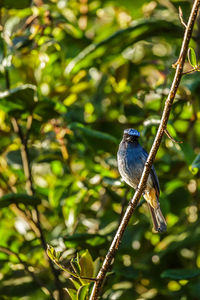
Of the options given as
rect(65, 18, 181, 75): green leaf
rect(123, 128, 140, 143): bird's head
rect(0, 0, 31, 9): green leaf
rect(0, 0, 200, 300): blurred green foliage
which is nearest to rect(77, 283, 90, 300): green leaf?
rect(0, 0, 200, 300): blurred green foliage

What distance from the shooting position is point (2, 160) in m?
4.00

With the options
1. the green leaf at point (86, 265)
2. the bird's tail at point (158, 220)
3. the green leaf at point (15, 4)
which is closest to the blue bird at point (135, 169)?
the bird's tail at point (158, 220)

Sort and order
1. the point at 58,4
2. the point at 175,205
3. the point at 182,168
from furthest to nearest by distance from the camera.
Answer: the point at 58,4 < the point at 182,168 < the point at 175,205

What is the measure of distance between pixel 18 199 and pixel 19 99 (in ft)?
2.12

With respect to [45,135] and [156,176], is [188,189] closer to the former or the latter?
[156,176]

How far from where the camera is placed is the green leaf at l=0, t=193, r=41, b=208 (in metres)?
3.11

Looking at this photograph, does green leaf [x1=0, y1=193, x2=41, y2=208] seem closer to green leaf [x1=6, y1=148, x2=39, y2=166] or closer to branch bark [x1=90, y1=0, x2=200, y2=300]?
green leaf [x1=6, y1=148, x2=39, y2=166]

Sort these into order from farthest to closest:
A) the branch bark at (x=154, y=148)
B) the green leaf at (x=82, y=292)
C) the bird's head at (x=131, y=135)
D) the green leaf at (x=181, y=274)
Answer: the bird's head at (x=131, y=135) → the green leaf at (x=181, y=274) → the green leaf at (x=82, y=292) → the branch bark at (x=154, y=148)

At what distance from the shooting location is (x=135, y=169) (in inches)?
145

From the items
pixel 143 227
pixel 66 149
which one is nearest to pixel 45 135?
pixel 66 149

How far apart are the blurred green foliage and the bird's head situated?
0.04m

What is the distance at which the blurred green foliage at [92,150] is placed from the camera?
335 centimetres

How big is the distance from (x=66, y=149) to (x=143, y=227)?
748 millimetres

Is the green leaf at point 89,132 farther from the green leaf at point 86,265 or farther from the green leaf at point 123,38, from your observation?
the green leaf at point 86,265
